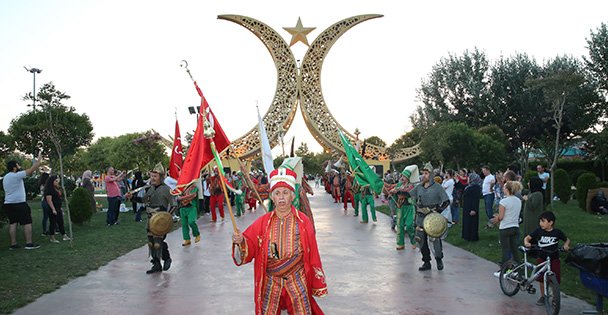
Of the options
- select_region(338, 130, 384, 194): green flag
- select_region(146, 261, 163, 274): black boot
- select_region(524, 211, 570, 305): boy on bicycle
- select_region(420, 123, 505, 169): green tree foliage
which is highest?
select_region(420, 123, 505, 169): green tree foliage

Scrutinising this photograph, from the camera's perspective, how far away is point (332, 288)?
7965 mm

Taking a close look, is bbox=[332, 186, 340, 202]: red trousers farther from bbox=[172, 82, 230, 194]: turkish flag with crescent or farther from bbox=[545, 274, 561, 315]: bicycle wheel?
bbox=[172, 82, 230, 194]: turkish flag with crescent

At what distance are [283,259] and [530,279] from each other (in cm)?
351

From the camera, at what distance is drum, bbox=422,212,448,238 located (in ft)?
Answer: 28.8

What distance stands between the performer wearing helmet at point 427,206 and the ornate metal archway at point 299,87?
18.3 metres

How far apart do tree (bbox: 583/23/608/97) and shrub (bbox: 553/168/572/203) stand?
12355 mm

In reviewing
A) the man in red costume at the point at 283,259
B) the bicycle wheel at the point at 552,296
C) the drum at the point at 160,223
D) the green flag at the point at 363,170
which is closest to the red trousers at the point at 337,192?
the green flag at the point at 363,170

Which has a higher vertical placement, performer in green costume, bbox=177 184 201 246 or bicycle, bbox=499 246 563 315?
performer in green costume, bbox=177 184 201 246

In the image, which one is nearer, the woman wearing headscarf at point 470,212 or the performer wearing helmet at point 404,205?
the performer wearing helmet at point 404,205

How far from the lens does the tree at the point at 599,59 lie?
3097 cm

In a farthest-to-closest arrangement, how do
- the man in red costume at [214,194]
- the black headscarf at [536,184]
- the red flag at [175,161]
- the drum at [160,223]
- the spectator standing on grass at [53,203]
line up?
1. the man in red costume at [214,194]
2. the spectator standing on grass at [53,203]
3. the red flag at [175,161]
4. the drum at [160,223]
5. the black headscarf at [536,184]

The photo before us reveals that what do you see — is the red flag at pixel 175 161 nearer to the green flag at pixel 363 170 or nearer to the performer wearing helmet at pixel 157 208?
the performer wearing helmet at pixel 157 208

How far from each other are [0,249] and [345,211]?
12.6 metres

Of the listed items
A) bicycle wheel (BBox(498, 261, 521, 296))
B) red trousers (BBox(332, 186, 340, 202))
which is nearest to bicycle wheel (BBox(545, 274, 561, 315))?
bicycle wheel (BBox(498, 261, 521, 296))
